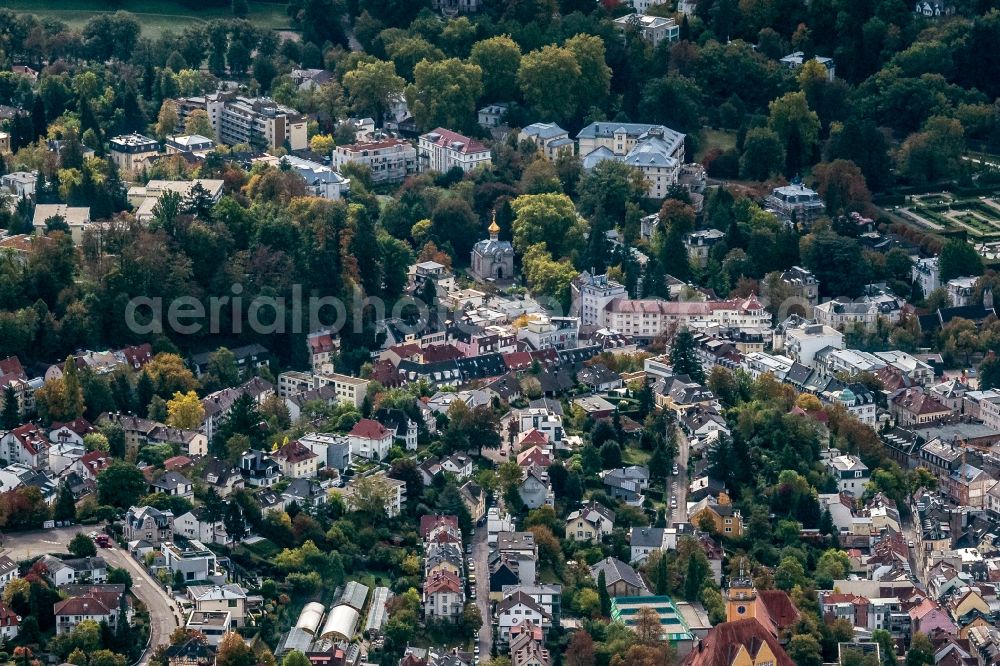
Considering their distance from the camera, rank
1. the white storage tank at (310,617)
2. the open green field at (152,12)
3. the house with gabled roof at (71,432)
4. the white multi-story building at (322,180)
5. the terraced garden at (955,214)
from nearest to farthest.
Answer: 1. the white storage tank at (310,617)
2. the house with gabled roof at (71,432)
3. the white multi-story building at (322,180)
4. the terraced garden at (955,214)
5. the open green field at (152,12)

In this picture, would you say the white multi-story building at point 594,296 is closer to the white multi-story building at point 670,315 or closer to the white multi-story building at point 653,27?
the white multi-story building at point 670,315

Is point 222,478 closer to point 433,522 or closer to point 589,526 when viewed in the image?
point 433,522

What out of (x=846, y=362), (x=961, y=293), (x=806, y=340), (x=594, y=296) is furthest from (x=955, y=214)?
(x=594, y=296)

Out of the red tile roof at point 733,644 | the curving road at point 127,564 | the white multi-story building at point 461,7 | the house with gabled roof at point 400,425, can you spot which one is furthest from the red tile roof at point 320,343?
the white multi-story building at point 461,7

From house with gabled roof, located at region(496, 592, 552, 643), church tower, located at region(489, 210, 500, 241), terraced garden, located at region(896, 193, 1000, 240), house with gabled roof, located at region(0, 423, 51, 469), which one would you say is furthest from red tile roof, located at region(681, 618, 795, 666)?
terraced garden, located at region(896, 193, 1000, 240)

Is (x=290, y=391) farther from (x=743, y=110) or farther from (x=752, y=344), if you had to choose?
(x=743, y=110)

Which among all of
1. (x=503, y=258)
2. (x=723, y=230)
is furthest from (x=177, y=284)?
(x=723, y=230)

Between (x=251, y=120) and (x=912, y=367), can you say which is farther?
(x=251, y=120)

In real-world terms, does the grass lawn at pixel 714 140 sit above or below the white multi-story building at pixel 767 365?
above
